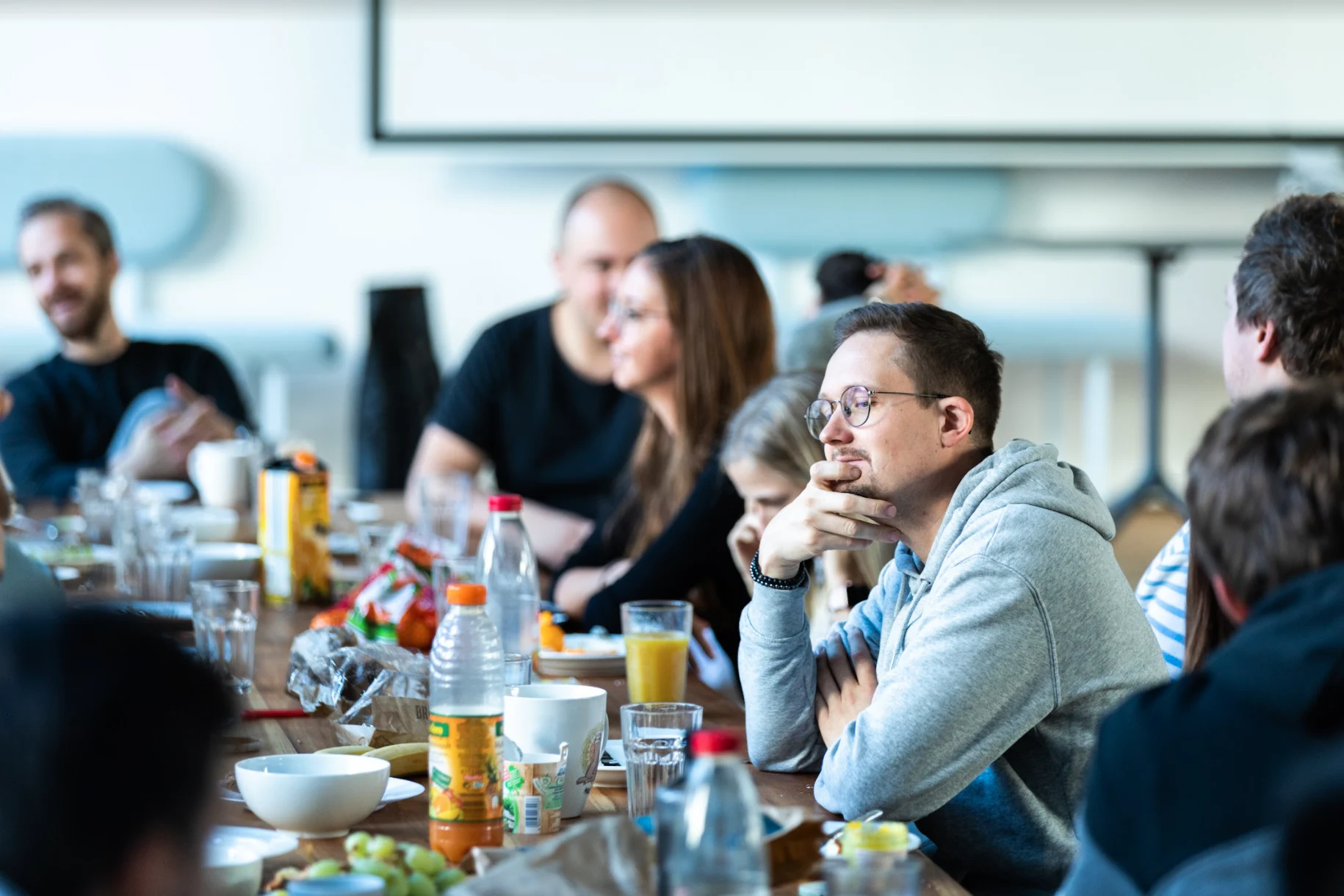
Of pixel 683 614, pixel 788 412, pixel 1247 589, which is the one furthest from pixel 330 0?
pixel 1247 589

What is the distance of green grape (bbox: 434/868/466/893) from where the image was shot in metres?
1.10

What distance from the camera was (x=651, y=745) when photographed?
1324 mm

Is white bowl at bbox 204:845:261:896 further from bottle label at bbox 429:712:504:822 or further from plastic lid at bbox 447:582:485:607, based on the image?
plastic lid at bbox 447:582:485:607

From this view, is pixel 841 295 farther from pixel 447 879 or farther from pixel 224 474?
pixel 447 879

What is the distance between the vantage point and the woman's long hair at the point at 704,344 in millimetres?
2658

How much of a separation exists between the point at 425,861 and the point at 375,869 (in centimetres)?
4

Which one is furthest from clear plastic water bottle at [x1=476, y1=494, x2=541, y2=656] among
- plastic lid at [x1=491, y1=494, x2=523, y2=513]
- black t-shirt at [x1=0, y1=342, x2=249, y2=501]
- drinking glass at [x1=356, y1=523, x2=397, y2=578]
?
black t-shirt at [x1=0, y1=342, x2=249, y2=501]

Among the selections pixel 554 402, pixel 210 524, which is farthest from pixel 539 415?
pixel 210 524

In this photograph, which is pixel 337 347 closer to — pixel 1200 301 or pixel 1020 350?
pixel 1020 350

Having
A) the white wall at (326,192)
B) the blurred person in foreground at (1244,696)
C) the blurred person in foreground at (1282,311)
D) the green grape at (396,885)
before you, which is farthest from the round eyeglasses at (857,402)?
the white wall at (326,192)

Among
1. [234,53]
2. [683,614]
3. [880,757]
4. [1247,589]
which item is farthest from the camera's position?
[234,53]

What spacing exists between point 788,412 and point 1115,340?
3816 mm

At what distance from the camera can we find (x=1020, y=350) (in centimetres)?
568

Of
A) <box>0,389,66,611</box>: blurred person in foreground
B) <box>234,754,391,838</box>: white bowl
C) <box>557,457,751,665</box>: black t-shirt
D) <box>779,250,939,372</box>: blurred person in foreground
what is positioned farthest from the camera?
<box>779,250,939,372</box>: blurred person in foreground
